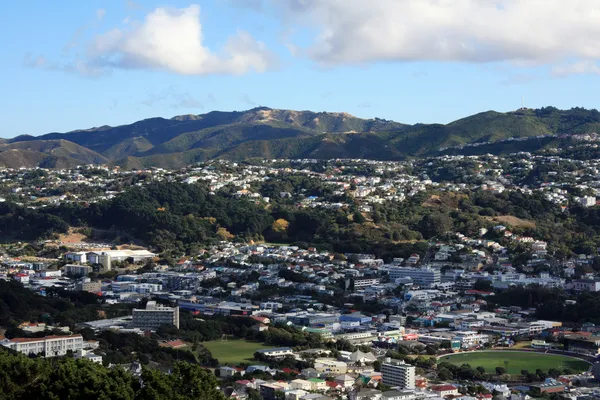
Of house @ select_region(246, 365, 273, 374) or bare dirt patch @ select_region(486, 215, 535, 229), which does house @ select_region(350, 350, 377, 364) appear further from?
bare dirt patch @ select_region(486, 215, 535, 229)

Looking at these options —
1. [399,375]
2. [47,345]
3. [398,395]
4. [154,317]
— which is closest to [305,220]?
[154,317]

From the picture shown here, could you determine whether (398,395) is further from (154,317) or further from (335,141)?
(335,141)

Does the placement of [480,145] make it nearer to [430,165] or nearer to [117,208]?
[430,165]

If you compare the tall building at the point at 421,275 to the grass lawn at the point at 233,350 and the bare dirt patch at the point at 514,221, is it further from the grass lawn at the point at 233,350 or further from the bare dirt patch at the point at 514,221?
the grass lawn at the point at 233,350

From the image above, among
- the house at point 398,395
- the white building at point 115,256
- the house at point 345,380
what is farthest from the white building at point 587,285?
the white building at point 115,256

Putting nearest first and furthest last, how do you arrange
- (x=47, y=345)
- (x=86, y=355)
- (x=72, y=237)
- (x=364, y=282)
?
(x=86, y=355), (x=47, y=345), (x=364, y=282), (x=72, y=237)

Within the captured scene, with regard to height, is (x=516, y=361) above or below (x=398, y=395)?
below
